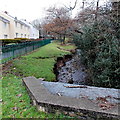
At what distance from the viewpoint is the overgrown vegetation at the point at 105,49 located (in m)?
4.48

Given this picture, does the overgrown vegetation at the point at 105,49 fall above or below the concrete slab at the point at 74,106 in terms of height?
above

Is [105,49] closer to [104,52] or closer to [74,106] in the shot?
[104,52]

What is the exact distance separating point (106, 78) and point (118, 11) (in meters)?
3.45

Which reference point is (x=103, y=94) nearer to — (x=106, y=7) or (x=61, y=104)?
(x=61, y=104)

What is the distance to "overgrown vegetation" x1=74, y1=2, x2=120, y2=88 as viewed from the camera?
176 inches

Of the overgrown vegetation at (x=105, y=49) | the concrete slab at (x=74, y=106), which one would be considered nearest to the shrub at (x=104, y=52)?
the overgrown vegetation at (x=105, y=49)

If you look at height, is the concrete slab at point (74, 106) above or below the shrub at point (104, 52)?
below

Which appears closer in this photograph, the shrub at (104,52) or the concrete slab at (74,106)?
the concrete slab at (74,106)

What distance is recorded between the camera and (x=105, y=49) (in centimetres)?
489

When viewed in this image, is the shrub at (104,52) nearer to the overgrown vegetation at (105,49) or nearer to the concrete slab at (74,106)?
the overgrown vegetation at (105,49)

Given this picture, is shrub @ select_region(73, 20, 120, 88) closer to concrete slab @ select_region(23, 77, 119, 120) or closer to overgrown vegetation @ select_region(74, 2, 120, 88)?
overgrown vegetation @ select_region(74, 2, 120, 88)

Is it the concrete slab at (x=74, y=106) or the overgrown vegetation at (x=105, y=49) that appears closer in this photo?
the concrete slab at (x=74, y=106)

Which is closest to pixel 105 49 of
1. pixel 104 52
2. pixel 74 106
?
pixel 104 52

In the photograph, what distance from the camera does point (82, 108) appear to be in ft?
7.57
